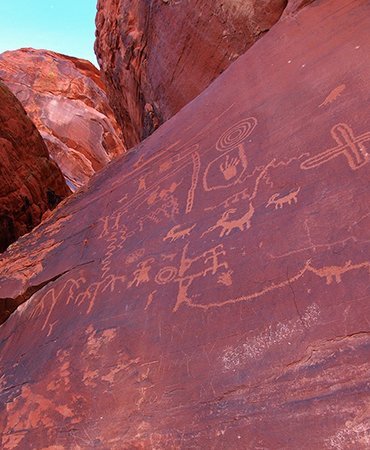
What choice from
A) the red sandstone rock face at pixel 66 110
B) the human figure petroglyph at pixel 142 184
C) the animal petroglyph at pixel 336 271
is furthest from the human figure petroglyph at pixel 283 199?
the red sandstone rock face at pixel 66 110

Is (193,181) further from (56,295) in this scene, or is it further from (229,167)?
(56,295)

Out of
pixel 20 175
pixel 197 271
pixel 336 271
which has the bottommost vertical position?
pixel 336 271

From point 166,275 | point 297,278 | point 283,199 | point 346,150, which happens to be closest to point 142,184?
point 166,275

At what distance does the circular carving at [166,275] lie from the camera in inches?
97.6

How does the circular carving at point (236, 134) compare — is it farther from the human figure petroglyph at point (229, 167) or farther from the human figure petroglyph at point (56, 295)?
the human figure petroglyph at point (56, 295)

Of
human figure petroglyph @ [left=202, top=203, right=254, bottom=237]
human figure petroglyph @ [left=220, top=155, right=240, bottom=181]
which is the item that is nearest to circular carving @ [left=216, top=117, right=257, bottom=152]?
human figure petroglyph @ [left=220, top=155, right=240, bottom=181]

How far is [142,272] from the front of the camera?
2.69m

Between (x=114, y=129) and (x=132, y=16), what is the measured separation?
10.0 m

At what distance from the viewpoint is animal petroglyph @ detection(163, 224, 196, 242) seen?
271 cm

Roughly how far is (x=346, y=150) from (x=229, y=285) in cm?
91

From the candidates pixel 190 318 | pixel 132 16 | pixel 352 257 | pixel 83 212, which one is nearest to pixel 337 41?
pixel 352 257

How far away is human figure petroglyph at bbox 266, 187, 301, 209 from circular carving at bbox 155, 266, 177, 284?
0.64 metres

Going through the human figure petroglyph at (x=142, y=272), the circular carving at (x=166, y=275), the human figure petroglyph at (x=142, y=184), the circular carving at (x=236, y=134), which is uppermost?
the human figure petroglyph at (x=142, y=184)

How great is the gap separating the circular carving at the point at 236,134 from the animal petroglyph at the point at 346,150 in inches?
26.6
